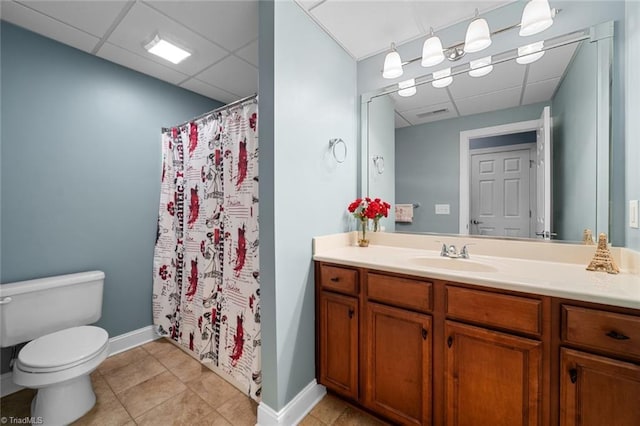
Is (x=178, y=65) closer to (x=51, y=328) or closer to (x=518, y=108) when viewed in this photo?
(x=51, y=328)

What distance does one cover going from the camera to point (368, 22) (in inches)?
63.4

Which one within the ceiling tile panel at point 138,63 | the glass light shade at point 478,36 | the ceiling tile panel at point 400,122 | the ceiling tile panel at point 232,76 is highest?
the ceiling tile panel at point 138,63

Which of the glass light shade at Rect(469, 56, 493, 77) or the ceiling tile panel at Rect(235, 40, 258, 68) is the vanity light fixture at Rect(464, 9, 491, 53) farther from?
the ceiling tile panel at Rect(235, 40, 258, 68)

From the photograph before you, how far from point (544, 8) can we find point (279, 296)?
1.99 meters

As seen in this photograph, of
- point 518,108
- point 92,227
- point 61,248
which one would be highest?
point 518,108

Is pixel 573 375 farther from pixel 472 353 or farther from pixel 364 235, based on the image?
pixel 364 235

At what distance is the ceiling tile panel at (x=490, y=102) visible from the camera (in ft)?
4.90

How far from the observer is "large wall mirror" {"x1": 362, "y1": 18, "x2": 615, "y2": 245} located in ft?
4.20

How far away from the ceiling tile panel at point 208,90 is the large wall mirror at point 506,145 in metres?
1.53

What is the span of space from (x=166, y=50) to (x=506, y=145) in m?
2.45

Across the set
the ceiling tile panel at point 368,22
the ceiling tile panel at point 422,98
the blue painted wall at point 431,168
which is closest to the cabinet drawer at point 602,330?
the blue painted wall at point 431,168

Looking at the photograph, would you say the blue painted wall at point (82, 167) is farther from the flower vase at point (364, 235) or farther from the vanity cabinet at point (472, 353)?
the flower vase at point (364, 235)

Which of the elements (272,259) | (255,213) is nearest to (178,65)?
(255,213)

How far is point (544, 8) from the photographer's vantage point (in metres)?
1.26
